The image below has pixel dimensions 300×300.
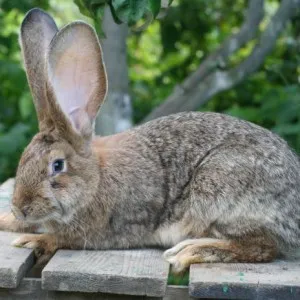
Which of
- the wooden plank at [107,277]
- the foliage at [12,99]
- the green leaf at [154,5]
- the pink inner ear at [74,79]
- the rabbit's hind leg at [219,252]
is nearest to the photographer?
the green leaf at [154,5]

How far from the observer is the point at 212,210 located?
13.0 feet

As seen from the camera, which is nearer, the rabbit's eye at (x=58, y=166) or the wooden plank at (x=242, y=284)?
the wooden plank at (x=242, y=284)

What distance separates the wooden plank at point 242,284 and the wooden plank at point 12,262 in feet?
2.31

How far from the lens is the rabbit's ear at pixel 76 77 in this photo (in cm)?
388

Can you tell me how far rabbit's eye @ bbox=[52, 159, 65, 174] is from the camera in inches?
151

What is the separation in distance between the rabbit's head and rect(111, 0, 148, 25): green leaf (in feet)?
1.46

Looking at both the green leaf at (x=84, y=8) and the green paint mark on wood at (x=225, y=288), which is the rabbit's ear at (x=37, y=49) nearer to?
the green leaf at (x=84, y=8)

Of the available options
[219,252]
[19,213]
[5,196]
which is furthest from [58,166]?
[5,196]

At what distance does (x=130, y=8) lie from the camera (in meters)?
3.45

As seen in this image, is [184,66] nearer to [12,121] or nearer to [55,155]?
[12,121]

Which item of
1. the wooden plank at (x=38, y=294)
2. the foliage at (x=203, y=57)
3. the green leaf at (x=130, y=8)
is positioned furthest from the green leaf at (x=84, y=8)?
the foliage at (x=203, y=57)

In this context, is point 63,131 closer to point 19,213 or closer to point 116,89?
point 19,213

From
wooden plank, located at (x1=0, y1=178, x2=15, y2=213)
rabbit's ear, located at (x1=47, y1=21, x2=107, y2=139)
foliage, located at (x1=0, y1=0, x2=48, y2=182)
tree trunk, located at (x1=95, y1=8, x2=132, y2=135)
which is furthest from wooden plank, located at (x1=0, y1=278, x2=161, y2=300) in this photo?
tree trunk, located at (x1=95, y1=8, x2=132, y2=135)

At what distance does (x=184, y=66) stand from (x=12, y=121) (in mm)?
1521
